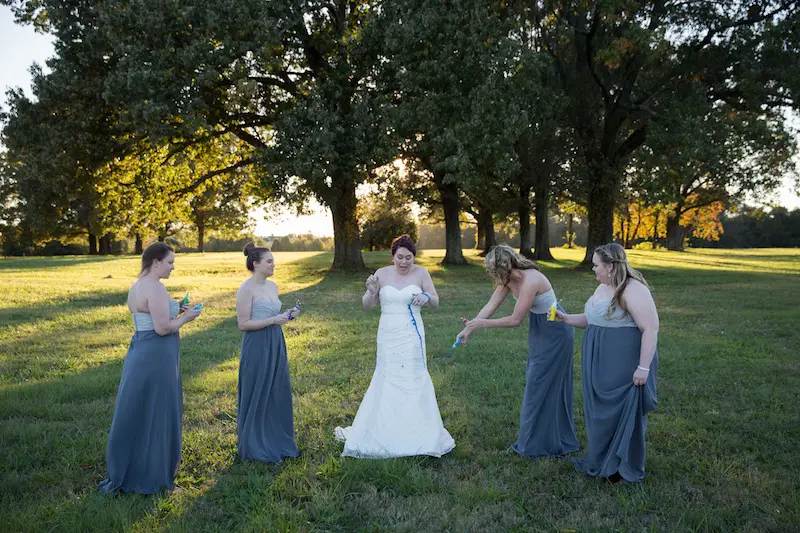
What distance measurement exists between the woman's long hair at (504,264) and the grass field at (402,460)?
1.90 m

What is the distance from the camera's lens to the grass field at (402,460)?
446 cm

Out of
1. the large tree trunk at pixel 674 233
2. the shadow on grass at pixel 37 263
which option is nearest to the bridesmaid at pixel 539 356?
the shadow on grass at pixel 37 263

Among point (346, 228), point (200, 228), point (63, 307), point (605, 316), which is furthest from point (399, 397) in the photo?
point (200, 228)

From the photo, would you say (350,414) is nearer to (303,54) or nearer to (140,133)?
(140,133)

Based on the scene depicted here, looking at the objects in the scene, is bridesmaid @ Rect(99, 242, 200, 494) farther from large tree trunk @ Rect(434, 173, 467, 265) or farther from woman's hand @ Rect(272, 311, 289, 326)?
large tree trunk @ Rect(434, 173, 467, 265)

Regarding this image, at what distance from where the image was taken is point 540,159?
94.2 feet

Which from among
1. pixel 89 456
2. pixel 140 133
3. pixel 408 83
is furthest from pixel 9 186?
pixel 89 456

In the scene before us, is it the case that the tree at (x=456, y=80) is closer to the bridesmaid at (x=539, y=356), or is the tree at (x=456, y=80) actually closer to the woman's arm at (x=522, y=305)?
the bridesmaid at (x=539, y=356)

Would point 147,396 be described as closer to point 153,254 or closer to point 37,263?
point 153,254

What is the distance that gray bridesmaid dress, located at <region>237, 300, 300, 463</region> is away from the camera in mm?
5699

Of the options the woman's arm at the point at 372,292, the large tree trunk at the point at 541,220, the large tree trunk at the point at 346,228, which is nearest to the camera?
the woman's arm at the point at 372,292

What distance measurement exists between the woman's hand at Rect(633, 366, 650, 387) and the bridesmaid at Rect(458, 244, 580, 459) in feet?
3.29

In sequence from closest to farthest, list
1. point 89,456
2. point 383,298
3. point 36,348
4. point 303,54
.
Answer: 1. point 89,456
2. point 383,298
3. point 36,348
4. point 303,54

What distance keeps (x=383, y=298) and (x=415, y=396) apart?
3.75 ft
